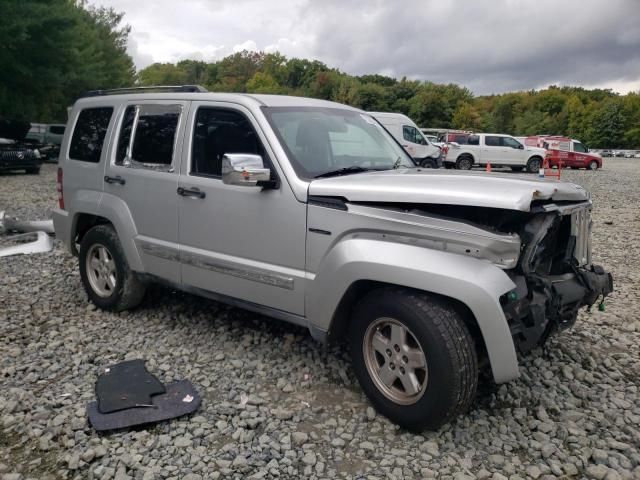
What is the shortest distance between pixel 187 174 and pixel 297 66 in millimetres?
116514

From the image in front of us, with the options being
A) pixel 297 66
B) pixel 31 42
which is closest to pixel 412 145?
pixel 31 42

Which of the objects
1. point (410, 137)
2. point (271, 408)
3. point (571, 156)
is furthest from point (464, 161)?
point (271, 408)

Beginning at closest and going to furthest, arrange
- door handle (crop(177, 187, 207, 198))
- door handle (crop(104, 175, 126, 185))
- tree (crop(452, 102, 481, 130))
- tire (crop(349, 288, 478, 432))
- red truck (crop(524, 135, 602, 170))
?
tire (crop(349, 288, 478, 432)) < door handle (crop(177, 187, 207, 198)) < door handle (crop(104, 175, 126, 185)) < red truck (crop(524, 135, 602, 170)) < tree (crop(452, 102, 481, 130))

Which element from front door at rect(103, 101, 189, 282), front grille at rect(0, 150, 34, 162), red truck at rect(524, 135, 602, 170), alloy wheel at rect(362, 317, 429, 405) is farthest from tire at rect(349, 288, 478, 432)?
red truck at rect(524, 135, 602, 170)

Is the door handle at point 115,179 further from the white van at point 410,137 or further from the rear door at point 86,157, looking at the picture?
the white van at point 410,137

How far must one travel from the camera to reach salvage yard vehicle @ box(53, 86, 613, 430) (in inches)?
119

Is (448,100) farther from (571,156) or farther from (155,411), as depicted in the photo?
(155,411)

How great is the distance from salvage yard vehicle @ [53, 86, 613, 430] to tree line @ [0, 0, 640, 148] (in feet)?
51.8

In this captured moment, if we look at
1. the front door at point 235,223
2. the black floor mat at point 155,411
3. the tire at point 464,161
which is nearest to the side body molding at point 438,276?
the front door at point 235,223

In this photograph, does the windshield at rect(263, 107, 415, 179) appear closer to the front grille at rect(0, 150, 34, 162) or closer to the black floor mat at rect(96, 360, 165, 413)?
the black floor mat at rect(96, 360, 165, 413)

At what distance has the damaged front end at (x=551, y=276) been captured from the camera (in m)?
3.09

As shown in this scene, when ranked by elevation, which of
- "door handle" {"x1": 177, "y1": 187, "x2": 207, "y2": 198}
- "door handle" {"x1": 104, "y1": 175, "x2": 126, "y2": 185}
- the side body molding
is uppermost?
"door handle" {"x1": 104, "y1": 175, "x2": 126, "y2": 185}

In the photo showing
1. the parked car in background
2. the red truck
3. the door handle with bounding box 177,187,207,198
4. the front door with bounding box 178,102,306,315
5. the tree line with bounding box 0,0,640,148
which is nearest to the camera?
the front door with bounding box 178,102,306,315

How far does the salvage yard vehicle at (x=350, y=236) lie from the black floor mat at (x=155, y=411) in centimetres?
78
